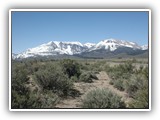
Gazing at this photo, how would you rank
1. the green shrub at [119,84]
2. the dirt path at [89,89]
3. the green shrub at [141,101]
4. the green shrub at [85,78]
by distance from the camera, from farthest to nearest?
the green shrub at [85,78] < the green shrub at [119,84] < the dirt path at [89,89] < the green shrub at [141,101]

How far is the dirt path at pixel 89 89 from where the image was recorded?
541 centimetres

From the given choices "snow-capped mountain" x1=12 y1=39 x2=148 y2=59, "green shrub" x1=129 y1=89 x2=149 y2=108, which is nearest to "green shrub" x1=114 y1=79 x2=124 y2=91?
"green shrub" x1=129 y1=89 x2=149 y2=108

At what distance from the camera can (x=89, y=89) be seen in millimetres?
5578

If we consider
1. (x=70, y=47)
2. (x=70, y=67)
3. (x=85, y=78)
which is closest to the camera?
(x=70, y=47)

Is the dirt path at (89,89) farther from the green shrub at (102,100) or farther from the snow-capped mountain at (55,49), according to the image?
→ the snow-capped mountain at (55,49)

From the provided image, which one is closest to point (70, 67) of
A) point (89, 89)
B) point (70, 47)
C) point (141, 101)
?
point (70, 47)

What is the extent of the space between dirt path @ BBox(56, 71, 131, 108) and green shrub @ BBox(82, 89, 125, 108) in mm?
82

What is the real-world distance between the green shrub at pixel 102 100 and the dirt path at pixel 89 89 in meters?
0.08

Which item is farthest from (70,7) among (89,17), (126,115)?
(126,115)

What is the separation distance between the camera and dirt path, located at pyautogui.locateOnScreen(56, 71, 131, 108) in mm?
5406

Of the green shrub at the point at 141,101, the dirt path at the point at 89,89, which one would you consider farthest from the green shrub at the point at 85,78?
the green shrub at the point at 141,101

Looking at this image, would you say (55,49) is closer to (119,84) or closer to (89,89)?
(89,89)

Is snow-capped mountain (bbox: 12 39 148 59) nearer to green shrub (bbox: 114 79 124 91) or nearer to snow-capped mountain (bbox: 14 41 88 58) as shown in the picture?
snow-capped mountain (bbox: 14 41 88 58)

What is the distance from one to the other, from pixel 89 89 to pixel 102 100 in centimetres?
30
